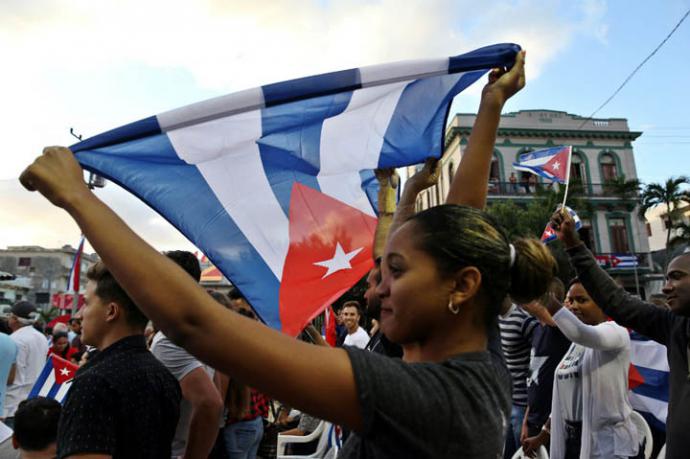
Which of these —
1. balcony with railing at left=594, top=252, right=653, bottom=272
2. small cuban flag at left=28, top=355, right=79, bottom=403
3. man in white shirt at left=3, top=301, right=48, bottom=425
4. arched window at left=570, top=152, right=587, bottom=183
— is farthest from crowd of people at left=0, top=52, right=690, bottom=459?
arched window at left=570, top=152, right=587, bottom=183

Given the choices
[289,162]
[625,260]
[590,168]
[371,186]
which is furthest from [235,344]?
[590,168]

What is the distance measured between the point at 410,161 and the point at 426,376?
1613 mm

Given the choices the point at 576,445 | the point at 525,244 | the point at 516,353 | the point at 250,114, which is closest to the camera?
the point at 525,244

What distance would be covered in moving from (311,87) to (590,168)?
35.1m

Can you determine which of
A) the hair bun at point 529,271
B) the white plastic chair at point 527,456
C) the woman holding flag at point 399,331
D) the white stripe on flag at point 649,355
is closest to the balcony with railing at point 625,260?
the white stripe on flag at point 649,355

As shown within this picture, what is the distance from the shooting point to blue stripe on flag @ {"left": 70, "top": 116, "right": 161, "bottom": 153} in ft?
5.91

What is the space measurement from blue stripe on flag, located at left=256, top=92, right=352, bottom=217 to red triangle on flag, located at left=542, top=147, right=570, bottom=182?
14.2 feet

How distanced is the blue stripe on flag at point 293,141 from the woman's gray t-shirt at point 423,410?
4.56 feet

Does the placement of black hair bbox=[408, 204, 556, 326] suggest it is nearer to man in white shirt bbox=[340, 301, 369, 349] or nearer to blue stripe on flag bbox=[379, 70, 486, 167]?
blue stripe on flag bbox=[379, 70, 486, 167]

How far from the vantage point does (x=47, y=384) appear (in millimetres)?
3803

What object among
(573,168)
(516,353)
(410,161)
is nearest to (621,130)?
(573,168)

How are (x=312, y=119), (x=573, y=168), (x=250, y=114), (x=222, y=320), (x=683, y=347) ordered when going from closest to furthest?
(x=222, y=320) → (x=250, y=114) → (x=312, y=119) → (x=683, y=347) → (x=573, y=168)

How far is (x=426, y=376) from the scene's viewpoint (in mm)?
1088

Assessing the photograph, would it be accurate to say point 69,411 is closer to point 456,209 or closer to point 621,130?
point 456,209
